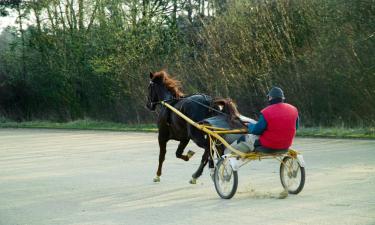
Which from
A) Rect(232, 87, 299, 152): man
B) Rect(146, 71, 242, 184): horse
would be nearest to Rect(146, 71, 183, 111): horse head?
Rect(146, 71, 242, 184): horse

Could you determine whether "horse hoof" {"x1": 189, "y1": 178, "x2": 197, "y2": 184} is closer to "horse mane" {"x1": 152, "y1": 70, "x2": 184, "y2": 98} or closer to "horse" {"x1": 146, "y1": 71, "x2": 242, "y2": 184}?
"horse" {"x1": 146, "y1": 71, "x2": 242, "y2": 184}

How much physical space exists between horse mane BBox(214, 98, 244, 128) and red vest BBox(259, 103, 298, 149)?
1.21 m

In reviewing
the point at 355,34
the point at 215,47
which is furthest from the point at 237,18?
the point at 355,34

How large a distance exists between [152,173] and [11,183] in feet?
9.17

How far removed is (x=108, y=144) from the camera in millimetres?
22281

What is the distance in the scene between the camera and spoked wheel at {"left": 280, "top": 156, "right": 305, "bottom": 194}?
390 inches

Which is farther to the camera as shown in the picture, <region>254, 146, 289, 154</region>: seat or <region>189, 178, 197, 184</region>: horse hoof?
<region>189, 178, 197, 184</region>: horse hoof

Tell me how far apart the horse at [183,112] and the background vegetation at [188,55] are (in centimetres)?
1192

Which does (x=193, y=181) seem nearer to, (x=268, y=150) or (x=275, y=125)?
(x=268, y=150)

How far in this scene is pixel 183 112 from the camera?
12242 mm

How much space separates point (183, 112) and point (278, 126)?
9.76 feet

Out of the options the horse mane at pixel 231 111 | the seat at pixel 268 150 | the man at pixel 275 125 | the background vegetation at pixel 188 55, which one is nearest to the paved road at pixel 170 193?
the seat at pixel 268 150

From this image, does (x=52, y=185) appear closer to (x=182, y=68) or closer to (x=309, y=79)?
(x=309, y=79)

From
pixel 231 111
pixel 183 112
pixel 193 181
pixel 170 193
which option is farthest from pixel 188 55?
pixel 170 193
